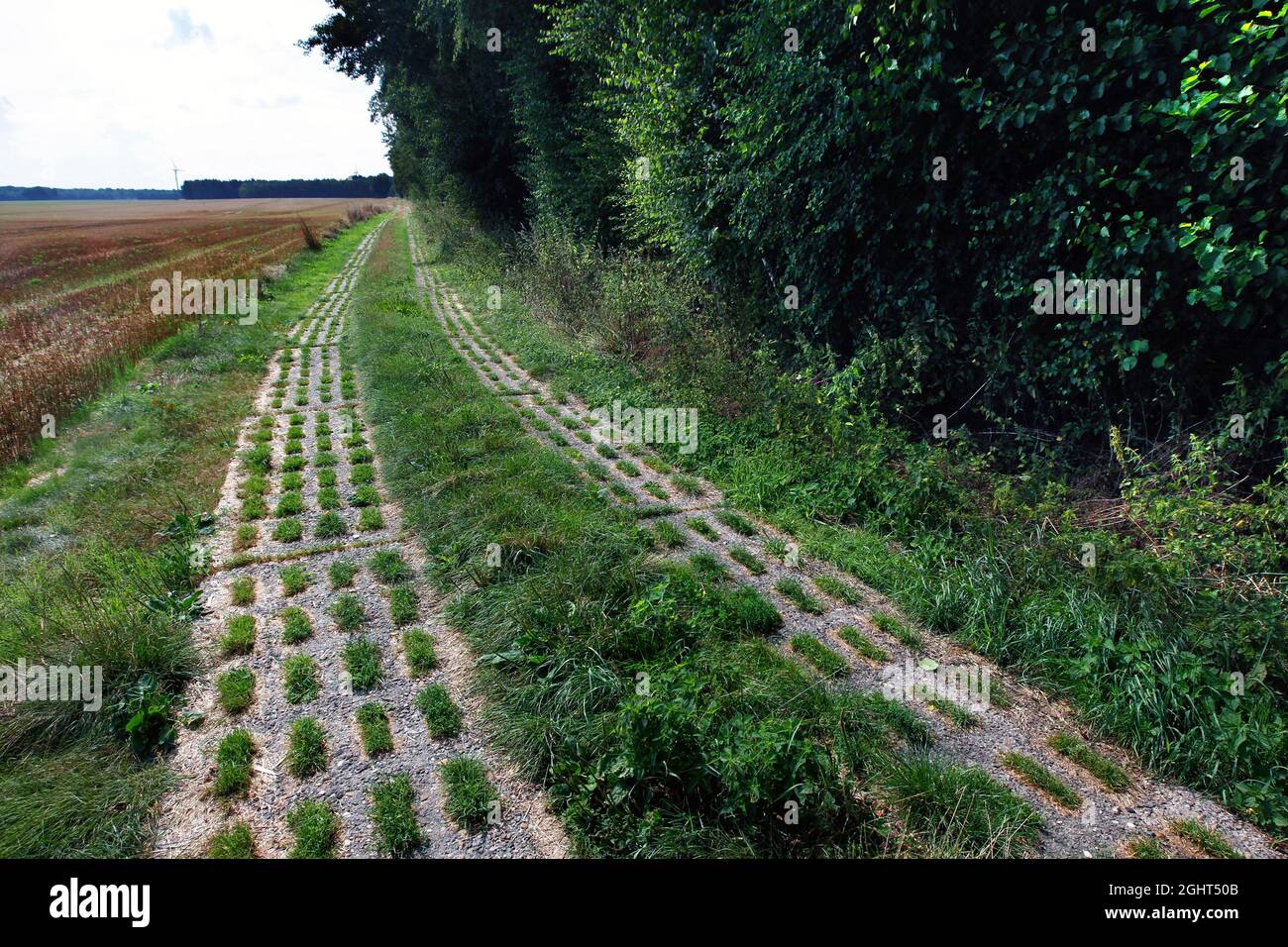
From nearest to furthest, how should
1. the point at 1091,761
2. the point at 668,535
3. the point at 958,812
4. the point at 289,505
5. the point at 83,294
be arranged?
the point at 958,812
the point at 1091,761
the point at 668,535
the point at 289,505
the point at 83,294

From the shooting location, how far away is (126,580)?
4727mm

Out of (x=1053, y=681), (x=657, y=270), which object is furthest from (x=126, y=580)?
(x=657, y=270)

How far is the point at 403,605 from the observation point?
462 centimetres

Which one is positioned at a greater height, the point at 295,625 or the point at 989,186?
the point at 989,186

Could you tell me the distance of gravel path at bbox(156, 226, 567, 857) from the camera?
293 cm

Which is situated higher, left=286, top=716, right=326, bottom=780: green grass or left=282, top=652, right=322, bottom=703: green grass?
left=282, top=652, right=322, bottom=703: green grass

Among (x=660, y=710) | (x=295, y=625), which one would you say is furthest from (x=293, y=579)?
(x=660, y=710)

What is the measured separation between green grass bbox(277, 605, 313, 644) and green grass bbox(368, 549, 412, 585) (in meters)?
0.60

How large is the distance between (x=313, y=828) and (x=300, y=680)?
47.6 inches

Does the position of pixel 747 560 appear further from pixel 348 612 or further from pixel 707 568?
pixel 348 612

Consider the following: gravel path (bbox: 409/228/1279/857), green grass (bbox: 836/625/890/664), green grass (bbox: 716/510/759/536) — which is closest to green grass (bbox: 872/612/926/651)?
gravel path (bbox: 409/228/1279/857)

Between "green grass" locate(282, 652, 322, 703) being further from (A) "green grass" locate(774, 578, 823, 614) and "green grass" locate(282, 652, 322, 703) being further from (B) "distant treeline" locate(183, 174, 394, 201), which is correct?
(B) "distant treeline" locate(183, 174, 394, 201)

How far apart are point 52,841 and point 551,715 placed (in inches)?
86.1

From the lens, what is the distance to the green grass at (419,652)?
4.01 meters
